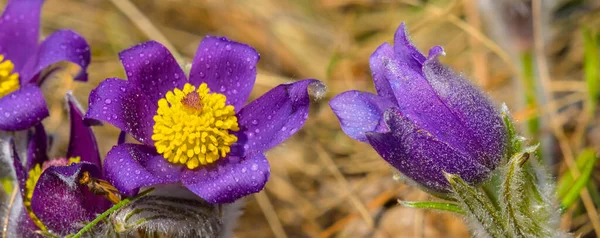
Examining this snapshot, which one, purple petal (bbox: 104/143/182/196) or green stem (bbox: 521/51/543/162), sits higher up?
green stem (bbox: 521/51/543/162)

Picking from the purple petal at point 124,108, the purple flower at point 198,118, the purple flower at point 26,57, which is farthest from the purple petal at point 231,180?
the purple flower at point 26,57

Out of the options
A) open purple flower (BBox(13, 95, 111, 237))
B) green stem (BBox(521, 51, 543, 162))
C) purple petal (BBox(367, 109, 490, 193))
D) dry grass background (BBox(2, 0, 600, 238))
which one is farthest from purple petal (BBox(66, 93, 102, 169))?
green stem (BBox(521, 51, 543, 162))

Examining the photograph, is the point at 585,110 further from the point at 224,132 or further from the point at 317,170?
Result: the point at 224,132

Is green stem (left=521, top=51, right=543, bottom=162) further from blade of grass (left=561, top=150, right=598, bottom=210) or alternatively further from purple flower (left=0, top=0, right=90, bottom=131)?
purple flower (left=0, top=0, right=90, bottom=131)

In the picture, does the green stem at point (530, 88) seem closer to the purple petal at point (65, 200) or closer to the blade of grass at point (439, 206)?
the blade of grass at point (439, 206)

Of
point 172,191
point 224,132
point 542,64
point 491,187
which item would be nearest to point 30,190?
point 172,191

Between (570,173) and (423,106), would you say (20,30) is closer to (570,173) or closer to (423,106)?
(423,106)
